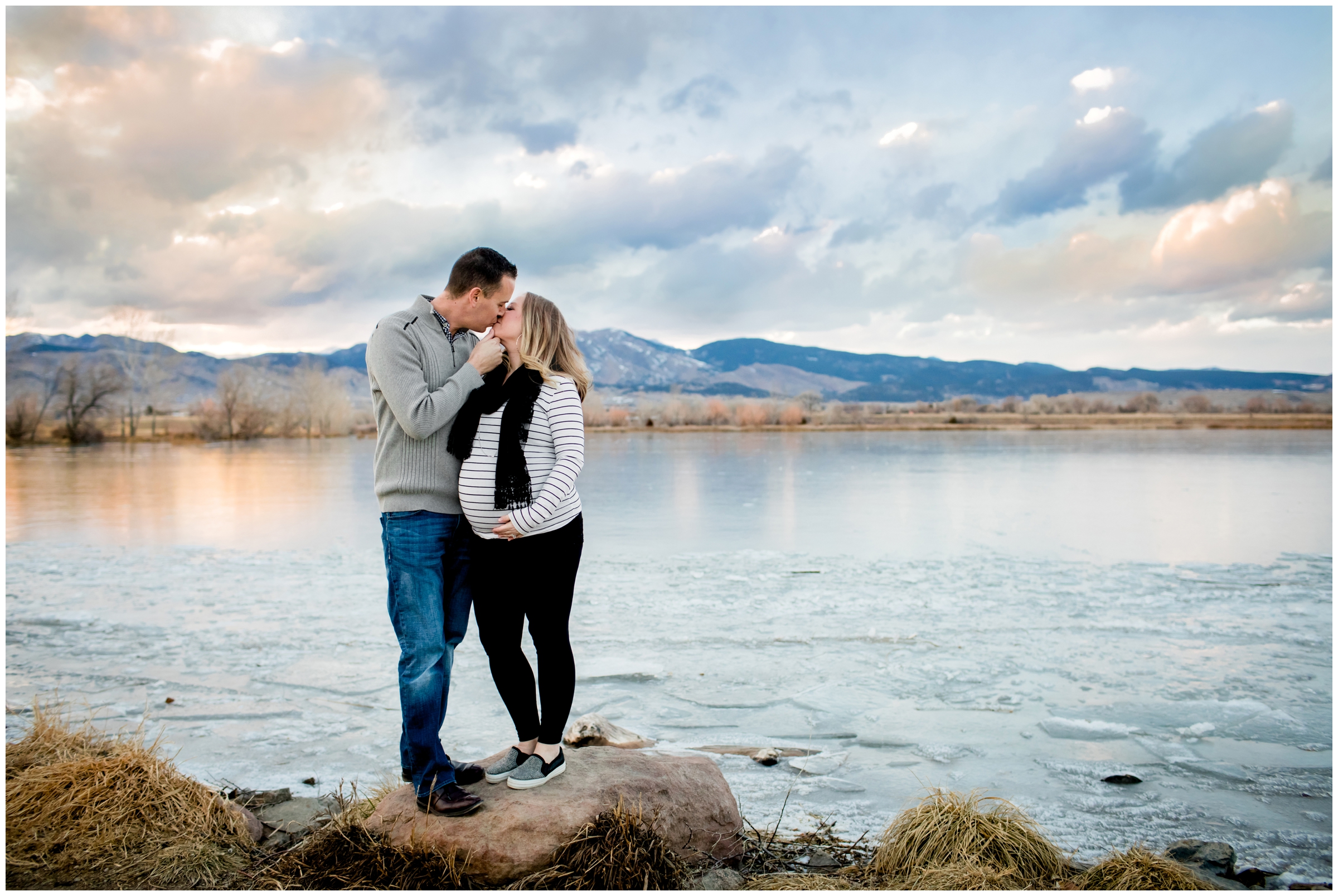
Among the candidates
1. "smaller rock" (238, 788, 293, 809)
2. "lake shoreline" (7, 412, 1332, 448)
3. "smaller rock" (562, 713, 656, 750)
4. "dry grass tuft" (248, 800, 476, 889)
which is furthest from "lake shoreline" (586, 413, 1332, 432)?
"dry grass tuft" (248, 800, 476, 889)

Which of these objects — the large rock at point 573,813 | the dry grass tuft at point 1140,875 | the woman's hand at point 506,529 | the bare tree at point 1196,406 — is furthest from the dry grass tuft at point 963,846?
the bare tree at point 1196,406

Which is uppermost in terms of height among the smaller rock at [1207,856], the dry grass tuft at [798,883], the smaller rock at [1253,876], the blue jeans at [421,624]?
the blue jeans at [421,624]

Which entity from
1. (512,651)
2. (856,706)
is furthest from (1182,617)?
(512,651)

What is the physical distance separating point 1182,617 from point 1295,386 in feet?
743

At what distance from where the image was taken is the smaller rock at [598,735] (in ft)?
13.8

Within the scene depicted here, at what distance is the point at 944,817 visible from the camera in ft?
10.4

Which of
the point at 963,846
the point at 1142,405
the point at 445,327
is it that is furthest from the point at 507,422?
the point at 1142,405

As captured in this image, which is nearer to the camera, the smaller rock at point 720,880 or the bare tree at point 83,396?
the smaller rock at point 720,880

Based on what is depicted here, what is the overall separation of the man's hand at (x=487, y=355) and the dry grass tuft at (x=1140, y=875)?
2.72 m

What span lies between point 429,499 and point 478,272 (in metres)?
0.80

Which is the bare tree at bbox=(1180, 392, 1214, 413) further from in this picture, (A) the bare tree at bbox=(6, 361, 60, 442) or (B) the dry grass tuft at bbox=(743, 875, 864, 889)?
(B) the dry grass tuft at bbox=(743, 875, 864, 889)

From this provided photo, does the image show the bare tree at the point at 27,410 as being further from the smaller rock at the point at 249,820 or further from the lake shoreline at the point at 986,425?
the smaller rock at the point at 249,820

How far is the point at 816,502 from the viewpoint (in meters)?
15.3

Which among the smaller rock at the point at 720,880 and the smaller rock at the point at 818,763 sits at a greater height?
the smaller rock at the point at 720,880
